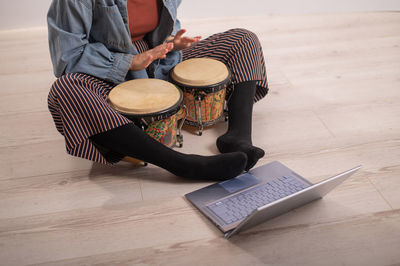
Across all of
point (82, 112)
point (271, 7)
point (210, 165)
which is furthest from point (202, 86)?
point (271, 7)

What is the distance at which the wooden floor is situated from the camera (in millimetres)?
1410

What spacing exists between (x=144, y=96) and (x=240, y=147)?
0.40 m

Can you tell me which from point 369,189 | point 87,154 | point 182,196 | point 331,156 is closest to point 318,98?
point 331,156

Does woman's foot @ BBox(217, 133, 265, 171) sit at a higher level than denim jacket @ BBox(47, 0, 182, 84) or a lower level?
lower

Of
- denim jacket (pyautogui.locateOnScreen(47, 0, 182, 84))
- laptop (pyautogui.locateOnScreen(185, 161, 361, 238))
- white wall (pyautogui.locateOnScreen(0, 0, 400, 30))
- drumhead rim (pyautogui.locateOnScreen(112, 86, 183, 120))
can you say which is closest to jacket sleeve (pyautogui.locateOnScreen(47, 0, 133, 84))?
denim jacket (pyautogui.locateOnScreen(47, 0, 182, 84))

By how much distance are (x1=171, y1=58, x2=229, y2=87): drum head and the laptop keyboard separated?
1.48ft

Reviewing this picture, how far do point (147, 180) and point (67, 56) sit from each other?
0.54 m

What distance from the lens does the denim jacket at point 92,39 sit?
65.1 inches

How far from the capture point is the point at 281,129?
2.00 m

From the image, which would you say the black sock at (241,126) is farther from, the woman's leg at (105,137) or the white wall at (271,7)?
the white wall at (271,7)

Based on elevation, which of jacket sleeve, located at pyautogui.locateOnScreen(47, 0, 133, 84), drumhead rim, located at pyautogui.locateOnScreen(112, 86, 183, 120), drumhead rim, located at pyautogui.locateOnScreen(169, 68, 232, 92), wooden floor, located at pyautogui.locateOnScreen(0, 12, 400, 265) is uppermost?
jacket sleeve, located at pyautogui.locateOnScreen(47, 0, 133, 84)

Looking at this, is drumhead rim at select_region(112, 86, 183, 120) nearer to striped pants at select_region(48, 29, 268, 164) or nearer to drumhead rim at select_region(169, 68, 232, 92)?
striped pants at select_region(48, 29, 268, 164)

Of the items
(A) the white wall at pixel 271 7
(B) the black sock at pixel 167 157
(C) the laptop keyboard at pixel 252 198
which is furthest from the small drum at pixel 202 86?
(A) the white wall at pixel 271 7

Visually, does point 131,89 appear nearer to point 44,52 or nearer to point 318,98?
point 318,98
